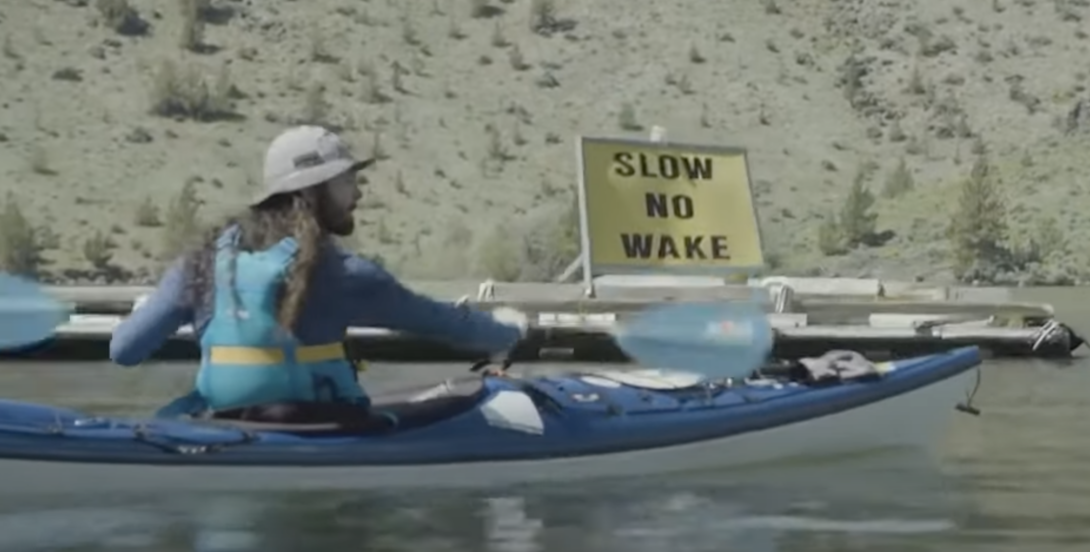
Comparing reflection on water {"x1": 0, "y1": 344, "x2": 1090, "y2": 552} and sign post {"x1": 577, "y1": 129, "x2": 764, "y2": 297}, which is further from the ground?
sign post {"x1": 577, "y1": 129, "x2": 764, "y2": 297}

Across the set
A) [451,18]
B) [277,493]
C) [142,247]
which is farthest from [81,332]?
[451,18]

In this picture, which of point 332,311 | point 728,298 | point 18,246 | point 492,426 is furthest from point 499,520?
point 18,246

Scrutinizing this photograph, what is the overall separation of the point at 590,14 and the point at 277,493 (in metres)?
34.0

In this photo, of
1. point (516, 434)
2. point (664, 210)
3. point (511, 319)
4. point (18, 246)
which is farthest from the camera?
point (18, 246)

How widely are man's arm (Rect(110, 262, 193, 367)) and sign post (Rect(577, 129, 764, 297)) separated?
1019cm

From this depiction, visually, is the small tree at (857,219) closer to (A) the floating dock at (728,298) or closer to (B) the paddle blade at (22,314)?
(A) the floating dock at (728,298)

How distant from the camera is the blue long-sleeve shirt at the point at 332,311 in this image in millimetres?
7805

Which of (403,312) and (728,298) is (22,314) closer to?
(403,312)

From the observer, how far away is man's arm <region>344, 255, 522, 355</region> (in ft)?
25.7

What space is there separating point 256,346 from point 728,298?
33.4ft

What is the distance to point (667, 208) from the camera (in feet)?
60.5

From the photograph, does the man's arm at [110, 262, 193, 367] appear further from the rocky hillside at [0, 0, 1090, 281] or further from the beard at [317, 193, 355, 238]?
the rocky hillside at [0, 0, 1090, 281]

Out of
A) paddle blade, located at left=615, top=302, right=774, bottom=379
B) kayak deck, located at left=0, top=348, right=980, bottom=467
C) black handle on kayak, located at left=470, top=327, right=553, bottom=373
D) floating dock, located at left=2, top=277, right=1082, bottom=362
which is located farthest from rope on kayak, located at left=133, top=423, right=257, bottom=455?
black handle on kayak, located at left=470, top=327, right=553, bottom=373

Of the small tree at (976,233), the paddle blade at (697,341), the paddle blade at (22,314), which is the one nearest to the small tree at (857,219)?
the small tree at (976,233)
